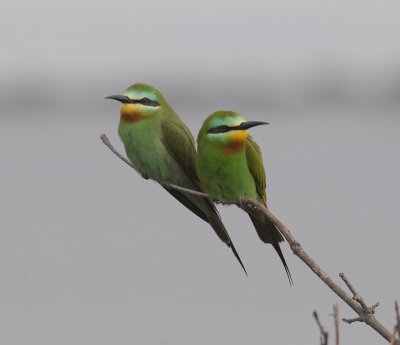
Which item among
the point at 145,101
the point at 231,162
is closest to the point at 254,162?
the point at 231,162

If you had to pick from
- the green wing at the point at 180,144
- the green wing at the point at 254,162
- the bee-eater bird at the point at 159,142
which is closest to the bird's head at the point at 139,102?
the bee-eater bird at the point at 159,142

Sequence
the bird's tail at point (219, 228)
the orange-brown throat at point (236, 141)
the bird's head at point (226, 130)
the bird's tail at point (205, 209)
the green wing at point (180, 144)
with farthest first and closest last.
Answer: the green wing at point (180, 144) → the bird's tail at point (205, 209) → the bird's tail at point (219, 228) → the orange-brown throat at point (236, 141) → the bird's head at point (226, 130)

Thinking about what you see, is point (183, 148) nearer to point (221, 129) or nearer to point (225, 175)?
point (225, 175)

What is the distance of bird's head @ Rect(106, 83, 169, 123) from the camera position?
5.75m

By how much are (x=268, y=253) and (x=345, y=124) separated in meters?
24.2

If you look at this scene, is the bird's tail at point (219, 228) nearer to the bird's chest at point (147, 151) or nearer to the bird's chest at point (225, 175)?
the bird's chest at point (225, 175)

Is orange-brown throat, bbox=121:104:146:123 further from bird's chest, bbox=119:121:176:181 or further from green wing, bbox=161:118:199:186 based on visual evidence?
green wing, bbox=161:118:199:186

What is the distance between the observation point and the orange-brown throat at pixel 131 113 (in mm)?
5773

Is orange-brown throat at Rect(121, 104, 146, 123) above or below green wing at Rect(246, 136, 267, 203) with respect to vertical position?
above

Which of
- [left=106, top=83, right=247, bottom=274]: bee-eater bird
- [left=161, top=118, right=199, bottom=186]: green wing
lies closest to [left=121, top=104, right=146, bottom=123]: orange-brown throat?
[left=106, top=83, right=247, bottom=274]: bee-eater bird

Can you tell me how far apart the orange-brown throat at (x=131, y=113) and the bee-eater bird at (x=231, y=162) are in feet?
1.69

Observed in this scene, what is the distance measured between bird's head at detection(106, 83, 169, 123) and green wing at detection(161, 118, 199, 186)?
0.34ft

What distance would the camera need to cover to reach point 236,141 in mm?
5336

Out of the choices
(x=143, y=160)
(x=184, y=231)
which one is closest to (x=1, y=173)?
(x=184, y=231)
